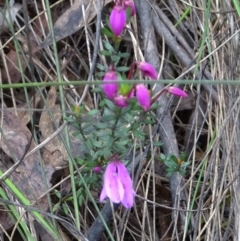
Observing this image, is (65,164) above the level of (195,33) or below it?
below

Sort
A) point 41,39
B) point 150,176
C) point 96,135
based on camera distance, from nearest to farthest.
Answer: point 96,135 → point 150,176 → point 41,39

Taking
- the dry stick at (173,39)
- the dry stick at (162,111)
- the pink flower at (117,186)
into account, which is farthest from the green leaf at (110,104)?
the dry stick at (173,39)

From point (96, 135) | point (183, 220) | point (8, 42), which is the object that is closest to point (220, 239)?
point (183, 220)

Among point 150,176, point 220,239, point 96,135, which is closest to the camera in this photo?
point 96,135

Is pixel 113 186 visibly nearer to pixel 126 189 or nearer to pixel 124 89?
pixel 126 189

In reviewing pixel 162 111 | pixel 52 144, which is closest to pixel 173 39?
pixel 162 111

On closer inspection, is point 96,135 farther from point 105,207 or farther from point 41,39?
point 41,39

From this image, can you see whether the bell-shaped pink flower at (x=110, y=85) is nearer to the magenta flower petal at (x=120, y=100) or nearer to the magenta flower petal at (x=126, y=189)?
the magenta flower petal at (x=120, y=100)
